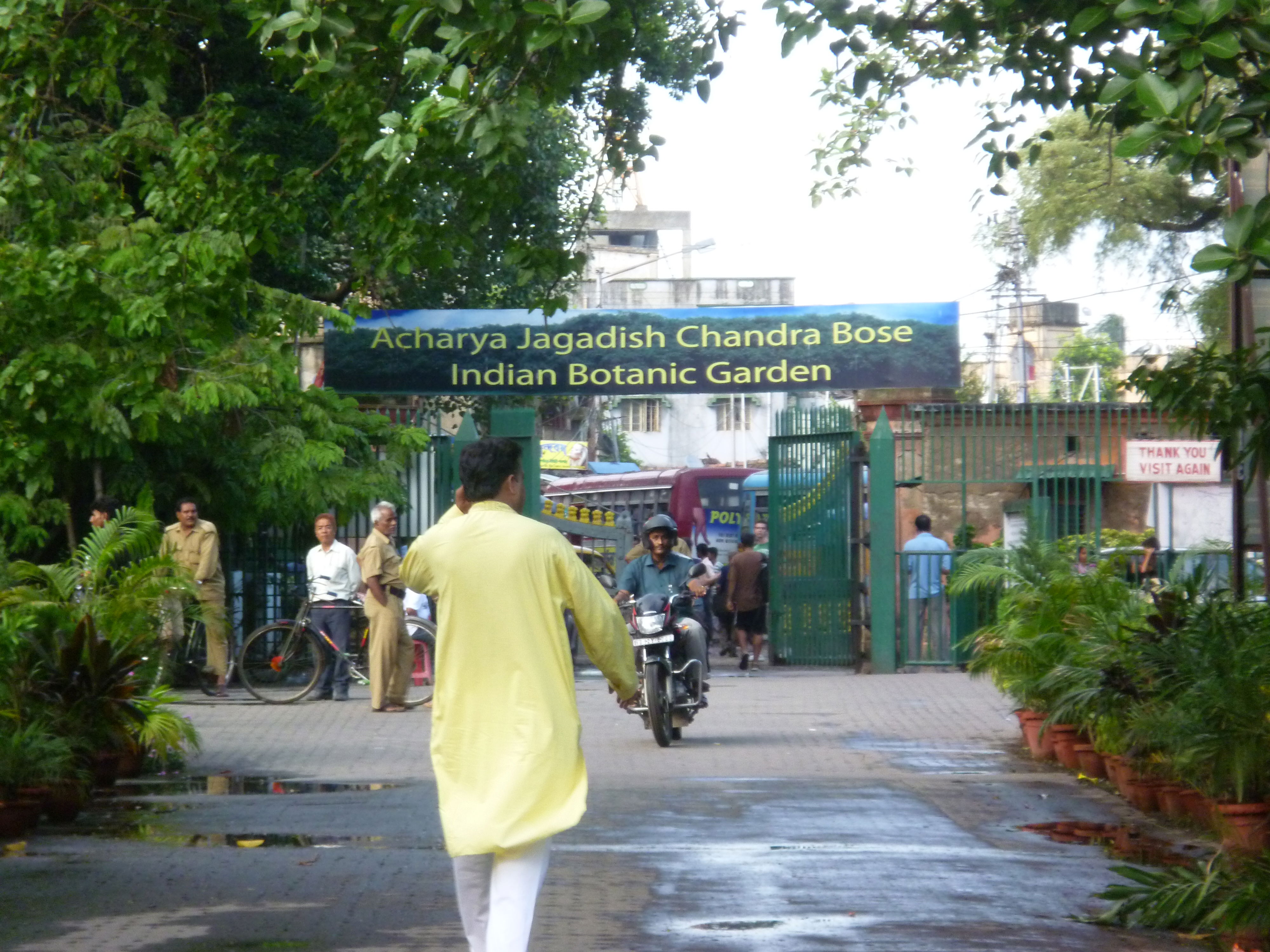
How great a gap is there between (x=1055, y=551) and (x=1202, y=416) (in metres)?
4.36

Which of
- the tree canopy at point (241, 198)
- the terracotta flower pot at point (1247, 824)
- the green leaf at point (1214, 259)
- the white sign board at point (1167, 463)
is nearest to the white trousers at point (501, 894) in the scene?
the green leaf at point (1214, 259)

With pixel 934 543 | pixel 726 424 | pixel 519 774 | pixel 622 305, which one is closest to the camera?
pixel 519 774

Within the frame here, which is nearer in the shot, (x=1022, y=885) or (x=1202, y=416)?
(x=1022, y=885)

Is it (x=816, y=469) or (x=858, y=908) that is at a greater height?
(x=816, y=469)

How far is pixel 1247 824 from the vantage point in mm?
7066

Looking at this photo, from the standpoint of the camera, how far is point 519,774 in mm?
4523

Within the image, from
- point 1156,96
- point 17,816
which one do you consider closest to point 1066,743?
point 17,816

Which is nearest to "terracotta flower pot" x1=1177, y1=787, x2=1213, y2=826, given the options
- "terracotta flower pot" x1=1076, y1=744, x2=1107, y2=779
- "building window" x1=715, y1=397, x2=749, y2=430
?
"terracotta flower pot" x1=1076, y1=744, x2=1107, y2=779

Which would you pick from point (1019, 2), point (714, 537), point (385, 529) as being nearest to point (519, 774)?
point (1019, 2)

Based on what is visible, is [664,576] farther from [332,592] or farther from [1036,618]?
[332,592]

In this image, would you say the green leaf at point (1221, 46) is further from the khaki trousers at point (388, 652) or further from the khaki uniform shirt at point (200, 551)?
the khaki uniform shirt at point (200, 551)

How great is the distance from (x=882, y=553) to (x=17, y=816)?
1124 cm

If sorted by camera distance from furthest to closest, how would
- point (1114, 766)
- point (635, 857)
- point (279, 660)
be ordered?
point (279, 660) → point (1114, 766) → point (635, 857)

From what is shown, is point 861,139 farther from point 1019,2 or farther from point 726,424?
point 726,424
